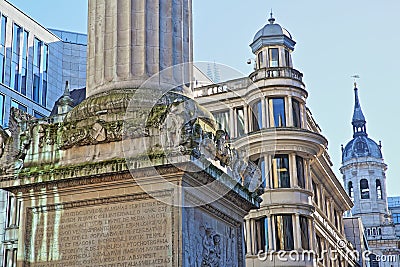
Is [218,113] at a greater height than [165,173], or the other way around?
[218,113]

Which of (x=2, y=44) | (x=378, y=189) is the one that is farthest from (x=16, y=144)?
(x=378, y=189)

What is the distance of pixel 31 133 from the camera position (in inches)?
586

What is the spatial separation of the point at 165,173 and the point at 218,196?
1.74 meters

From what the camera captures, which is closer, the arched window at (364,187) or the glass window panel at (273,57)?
the glass window panel at (273,57)

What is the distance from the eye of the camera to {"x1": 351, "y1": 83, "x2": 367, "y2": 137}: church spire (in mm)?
136500

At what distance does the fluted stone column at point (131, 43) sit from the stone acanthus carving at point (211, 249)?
370 centimetres

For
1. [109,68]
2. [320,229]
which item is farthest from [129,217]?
[320,229]

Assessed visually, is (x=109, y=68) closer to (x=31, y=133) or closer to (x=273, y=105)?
(x=31, y=133)

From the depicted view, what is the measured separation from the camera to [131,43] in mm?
15609

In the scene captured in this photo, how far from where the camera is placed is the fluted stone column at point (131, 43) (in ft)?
51.1

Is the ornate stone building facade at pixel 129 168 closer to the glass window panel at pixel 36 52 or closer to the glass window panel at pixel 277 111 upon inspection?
the glass window panel at pixel 277 111

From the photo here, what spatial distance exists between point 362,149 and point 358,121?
1116cm

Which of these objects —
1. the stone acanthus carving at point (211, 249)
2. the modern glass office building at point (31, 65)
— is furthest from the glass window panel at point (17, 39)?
the stone acanthus carving at point (211, 249)

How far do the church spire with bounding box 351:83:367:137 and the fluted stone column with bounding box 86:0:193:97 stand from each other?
122 metres
